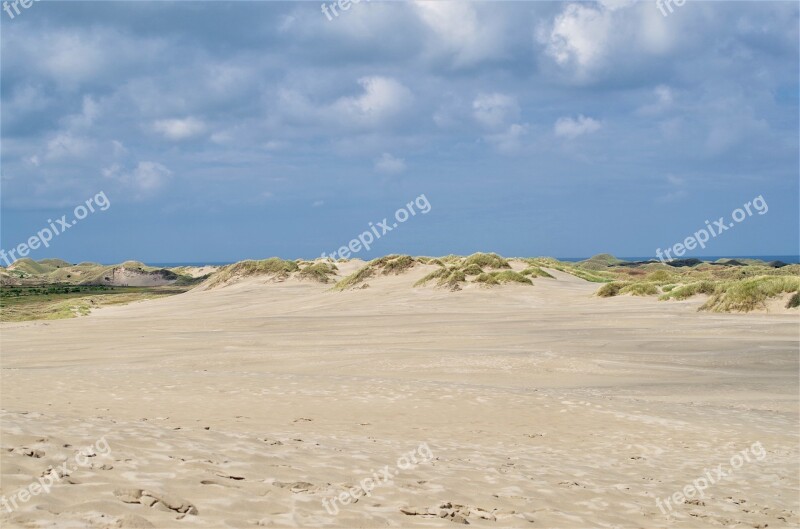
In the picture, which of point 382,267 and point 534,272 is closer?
point 534,272

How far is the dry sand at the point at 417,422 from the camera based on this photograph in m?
5.97

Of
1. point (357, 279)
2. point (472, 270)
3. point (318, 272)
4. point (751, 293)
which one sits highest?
point (318, 272)

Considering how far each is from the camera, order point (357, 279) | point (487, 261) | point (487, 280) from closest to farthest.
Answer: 1. point (487, 280)
2. point (487, 261)
3. point (357, 279)

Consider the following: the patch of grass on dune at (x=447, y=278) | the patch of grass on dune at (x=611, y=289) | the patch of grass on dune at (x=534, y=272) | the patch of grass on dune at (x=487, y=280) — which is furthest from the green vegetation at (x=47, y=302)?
the patch of grass on dune at (x=611, y=289)

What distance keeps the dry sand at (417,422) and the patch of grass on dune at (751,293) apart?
56.5 inches

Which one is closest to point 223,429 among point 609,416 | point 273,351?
point 609,416

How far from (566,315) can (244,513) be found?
2377cm

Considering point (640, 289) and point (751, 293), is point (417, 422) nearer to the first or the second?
point (751, 293)

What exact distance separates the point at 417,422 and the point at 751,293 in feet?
64.2

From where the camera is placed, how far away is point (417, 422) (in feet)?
34.9

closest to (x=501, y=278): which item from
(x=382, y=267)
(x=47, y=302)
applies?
(x=382, y=267)

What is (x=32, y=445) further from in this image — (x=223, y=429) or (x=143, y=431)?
(x=223, y=429)

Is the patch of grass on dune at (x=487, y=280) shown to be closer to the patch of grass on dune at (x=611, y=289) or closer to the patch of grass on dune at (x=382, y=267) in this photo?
the patch of grass on dune at (x=611, y=289)

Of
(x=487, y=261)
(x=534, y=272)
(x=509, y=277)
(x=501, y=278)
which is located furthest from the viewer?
(x=487, y=261)
